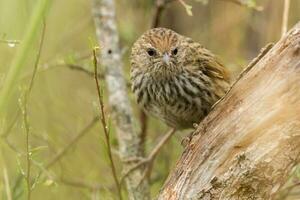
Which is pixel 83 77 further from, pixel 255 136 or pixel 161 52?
pixel 255 136

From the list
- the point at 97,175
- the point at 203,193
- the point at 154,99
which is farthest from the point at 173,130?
the point at 203,193

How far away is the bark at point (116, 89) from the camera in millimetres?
4219

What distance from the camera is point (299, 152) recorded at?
270cm

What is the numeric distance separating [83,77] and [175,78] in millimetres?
2140

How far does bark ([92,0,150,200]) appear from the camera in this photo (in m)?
4.22

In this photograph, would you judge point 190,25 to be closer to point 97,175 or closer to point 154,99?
point 97,175

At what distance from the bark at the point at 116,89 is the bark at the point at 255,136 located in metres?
1.36

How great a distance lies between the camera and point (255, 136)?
8.87ft

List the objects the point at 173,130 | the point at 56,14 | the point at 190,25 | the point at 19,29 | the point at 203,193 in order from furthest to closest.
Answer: the point at 190,25 < the point at 56,14 < the point at 173,130 < the point at 19,29 < the point at 203,193

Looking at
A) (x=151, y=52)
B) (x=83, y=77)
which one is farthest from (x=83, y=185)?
(x=83, y=77)

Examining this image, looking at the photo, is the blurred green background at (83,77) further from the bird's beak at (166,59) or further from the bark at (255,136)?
the bark at (255,136)

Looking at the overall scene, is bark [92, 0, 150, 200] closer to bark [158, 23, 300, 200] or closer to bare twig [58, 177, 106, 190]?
bare twig [58, 177, 106, 190]

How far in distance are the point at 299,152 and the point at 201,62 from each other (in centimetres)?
115

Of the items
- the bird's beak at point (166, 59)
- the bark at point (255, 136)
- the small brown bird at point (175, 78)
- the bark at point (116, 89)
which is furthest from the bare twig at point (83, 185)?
the bark at point (255, 136)
